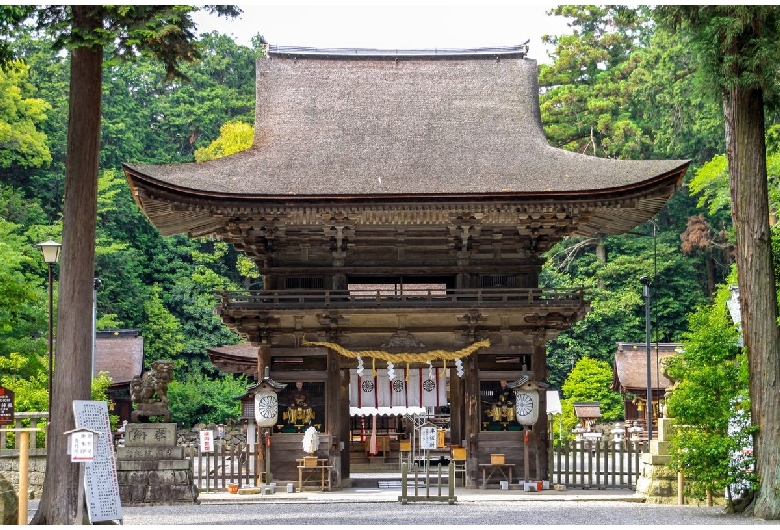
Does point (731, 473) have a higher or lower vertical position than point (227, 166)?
lower

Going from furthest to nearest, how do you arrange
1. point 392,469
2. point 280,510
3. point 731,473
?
point 392,469, point 280,510, point 731,473

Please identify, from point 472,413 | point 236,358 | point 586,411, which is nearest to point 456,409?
point 472,413

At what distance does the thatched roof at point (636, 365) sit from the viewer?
4222 centimetres

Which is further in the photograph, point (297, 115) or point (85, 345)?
point (297, 115)

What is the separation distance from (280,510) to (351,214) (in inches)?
242

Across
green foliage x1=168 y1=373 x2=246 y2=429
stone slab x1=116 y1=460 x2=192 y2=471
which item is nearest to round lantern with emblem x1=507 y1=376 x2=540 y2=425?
stone slab x1=116 y1=460 x2=192 y2=471

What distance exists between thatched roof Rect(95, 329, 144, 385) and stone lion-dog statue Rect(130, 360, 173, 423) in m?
22.0

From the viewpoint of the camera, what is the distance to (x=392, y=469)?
3056 centimetres

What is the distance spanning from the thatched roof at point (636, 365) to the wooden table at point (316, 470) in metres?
22.7

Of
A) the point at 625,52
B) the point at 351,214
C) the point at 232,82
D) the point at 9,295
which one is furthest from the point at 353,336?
the point at 232,82

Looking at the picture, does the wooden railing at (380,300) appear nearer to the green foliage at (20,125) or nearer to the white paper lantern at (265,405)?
the white paper lantern at (265,405)

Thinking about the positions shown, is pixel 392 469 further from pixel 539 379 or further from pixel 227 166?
pixel 227 166

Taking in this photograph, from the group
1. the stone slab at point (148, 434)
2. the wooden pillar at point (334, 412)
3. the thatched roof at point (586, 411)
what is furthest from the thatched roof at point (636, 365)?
the stone slab at point (148, 434)

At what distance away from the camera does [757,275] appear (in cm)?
1575
